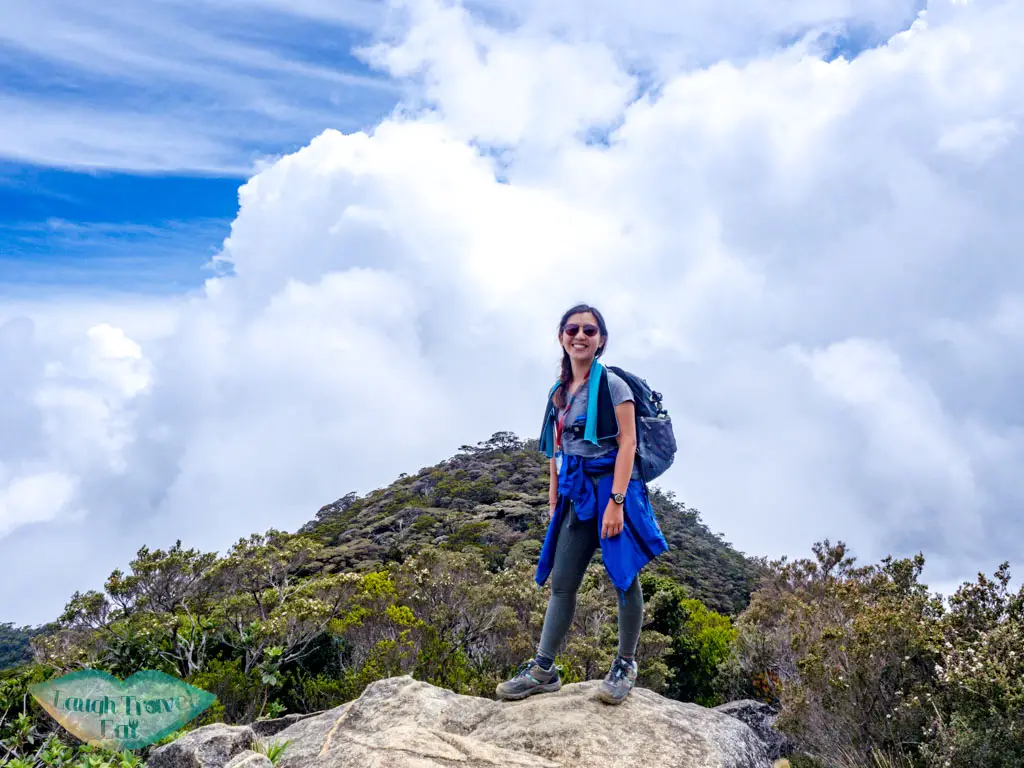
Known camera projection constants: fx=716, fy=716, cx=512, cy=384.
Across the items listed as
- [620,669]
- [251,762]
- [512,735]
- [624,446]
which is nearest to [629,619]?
[620,669]

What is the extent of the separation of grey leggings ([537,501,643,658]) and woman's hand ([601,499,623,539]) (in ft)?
0.65

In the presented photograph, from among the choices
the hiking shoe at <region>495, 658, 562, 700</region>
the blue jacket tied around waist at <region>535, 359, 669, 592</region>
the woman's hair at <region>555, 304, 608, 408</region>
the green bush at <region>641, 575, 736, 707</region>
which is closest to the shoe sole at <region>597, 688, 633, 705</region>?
the hiking shoe at <region>495, 658, 562, 700</region>

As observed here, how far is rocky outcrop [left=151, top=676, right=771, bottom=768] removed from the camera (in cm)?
343

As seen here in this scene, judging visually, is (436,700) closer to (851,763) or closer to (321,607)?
(851,763)

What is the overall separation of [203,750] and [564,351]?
3103mm

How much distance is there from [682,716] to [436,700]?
1527mm

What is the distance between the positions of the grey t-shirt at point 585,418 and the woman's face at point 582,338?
0.56ft

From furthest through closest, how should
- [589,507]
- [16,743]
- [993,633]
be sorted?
[16,743] < [993,633] < [589,507]

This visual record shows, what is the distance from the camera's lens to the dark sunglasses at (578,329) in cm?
427

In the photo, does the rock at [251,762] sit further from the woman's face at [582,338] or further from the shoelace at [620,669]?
the woman's face at [582,338]

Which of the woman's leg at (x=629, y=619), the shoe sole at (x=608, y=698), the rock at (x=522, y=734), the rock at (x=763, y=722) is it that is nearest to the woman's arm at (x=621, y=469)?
the woman's leg at (x=629, y=619)

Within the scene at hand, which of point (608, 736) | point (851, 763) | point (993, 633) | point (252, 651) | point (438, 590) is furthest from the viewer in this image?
point (438, 590)

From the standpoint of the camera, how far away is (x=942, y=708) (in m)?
4.47

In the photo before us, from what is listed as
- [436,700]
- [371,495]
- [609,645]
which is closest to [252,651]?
[609,645]
